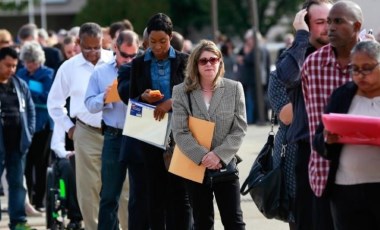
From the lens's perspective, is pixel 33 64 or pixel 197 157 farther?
pixel 33 64

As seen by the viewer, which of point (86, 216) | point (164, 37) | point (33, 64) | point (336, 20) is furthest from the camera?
point (33, 64)

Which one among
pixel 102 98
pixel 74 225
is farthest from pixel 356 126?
pixel 74 225

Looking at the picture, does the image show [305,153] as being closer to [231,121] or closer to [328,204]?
[328,204]

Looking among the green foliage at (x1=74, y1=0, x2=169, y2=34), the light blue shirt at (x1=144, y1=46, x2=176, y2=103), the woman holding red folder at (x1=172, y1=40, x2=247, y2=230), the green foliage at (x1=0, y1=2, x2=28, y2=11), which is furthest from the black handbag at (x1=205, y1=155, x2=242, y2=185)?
the green foliage at (x1=0, y1=2, x2=28, y2=11)

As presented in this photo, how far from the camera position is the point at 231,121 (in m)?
8.98

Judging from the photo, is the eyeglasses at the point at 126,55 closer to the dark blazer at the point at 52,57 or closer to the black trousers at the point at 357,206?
the black trousers at the point at 357,206

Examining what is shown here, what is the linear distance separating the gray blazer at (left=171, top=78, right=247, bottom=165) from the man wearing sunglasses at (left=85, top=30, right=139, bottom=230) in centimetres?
132

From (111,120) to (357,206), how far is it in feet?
12.5

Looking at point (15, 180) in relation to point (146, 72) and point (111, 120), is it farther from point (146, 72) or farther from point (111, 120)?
point (146, 72)

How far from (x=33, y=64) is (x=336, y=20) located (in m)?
7.43

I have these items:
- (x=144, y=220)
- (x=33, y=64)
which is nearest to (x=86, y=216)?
(x=144, y=220)

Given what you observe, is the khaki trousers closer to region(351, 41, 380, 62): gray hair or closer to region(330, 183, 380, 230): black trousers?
region(330, 183, 380, 230): black trousers

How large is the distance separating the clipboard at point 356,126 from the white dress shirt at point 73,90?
175 inches

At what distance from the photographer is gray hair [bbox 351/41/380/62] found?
6.85 meters
